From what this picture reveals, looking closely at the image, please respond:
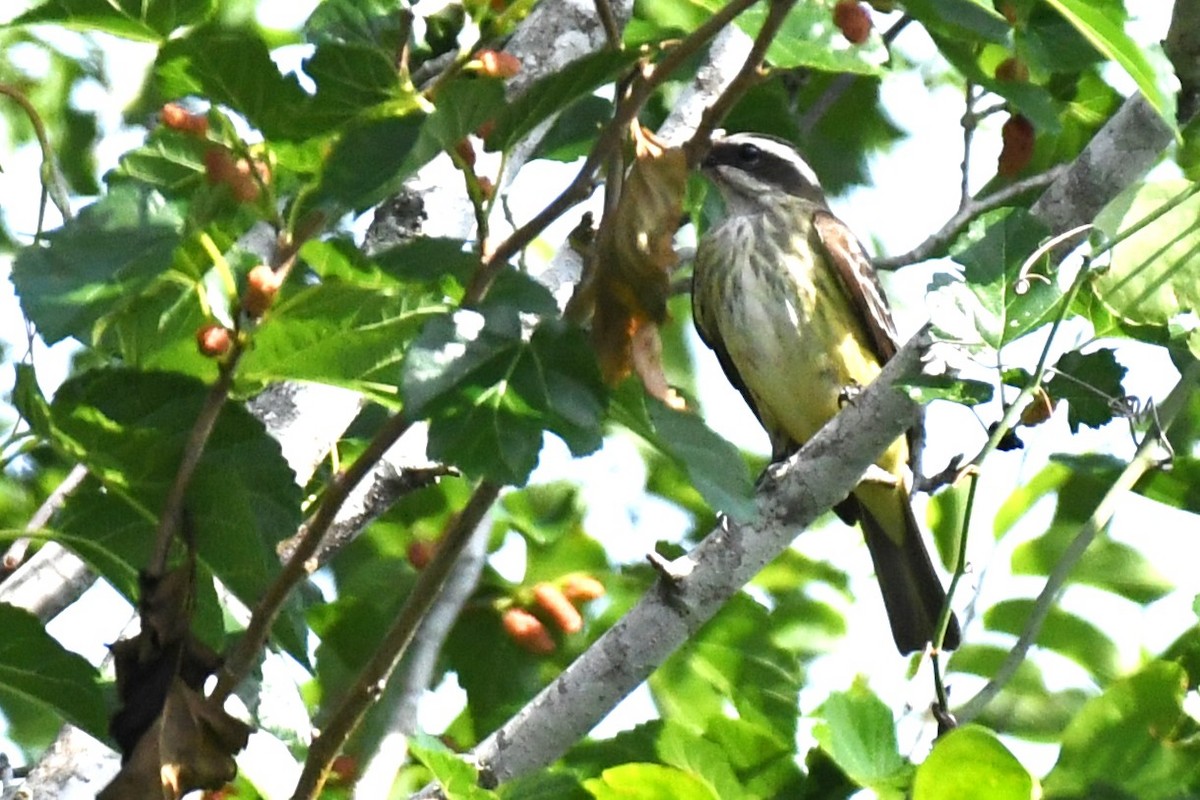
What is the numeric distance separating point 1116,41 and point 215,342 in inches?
43.6

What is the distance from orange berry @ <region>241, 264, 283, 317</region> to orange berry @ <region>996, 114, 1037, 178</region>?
7.69 feet

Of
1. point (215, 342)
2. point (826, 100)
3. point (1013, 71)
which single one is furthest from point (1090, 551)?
point (215, 342)

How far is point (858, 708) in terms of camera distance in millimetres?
2320

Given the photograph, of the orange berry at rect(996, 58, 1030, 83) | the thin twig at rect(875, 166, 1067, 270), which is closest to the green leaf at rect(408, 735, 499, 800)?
the orange berry at rect(996, 58, 1030, 83)

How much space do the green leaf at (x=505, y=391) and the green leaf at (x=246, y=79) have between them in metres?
0.32

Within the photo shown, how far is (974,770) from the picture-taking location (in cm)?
188

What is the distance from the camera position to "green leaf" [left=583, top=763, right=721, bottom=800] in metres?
2.30

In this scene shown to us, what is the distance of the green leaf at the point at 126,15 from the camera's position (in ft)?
6.66

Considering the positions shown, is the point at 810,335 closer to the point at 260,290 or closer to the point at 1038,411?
the point at 1038,411

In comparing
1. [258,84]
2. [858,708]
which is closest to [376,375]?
[258,84]

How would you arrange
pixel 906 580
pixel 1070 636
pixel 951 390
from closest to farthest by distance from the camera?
pixel 951 390
pixel 1070 636
pixel 906 580

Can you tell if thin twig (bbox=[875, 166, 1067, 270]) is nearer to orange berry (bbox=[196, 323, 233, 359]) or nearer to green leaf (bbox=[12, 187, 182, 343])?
orange berry (bbox=[196, 323, 233, 359])

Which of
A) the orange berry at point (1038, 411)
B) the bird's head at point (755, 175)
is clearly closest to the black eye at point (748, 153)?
the bird's head at point (755, 175)

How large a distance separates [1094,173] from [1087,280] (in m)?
0.18
